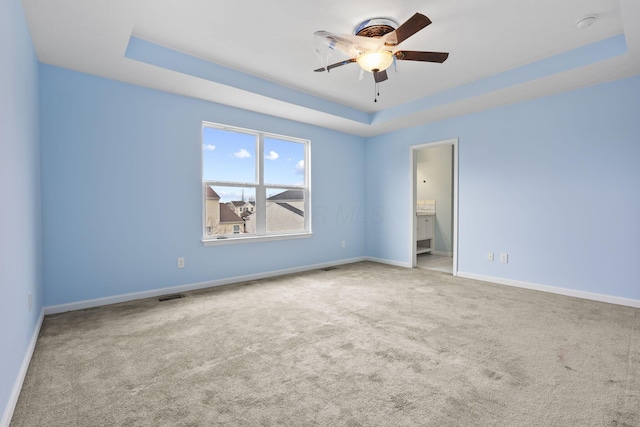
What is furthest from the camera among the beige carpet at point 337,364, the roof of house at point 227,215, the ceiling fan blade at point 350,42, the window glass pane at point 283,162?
the window glass pane at point 283,162

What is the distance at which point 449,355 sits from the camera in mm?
2234

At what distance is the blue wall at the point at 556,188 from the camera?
337 centimetres

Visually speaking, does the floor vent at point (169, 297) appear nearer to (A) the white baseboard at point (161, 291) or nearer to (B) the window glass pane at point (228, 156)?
(A) the white baseboard at point (161, 291)

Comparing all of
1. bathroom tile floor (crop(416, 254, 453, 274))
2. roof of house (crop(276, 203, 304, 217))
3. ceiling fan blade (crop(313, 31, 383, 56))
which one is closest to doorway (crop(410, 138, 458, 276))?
bathroom tile floor (crop(416, 254, 453, 274))

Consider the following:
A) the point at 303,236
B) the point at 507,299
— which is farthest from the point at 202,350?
the point at 507,299

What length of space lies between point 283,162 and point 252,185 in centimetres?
73

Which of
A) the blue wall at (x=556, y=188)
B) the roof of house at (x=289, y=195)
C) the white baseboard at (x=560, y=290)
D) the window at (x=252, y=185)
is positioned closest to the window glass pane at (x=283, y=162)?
the window at (x=252, y=185)

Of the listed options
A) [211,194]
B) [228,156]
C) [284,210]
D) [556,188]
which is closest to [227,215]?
[211,194]

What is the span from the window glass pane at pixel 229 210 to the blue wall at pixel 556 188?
315 cm

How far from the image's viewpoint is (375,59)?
2.60 m

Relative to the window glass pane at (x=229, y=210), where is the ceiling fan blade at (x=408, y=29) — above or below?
above

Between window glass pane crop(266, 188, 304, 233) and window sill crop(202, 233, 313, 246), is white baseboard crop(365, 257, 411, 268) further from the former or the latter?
window glass pane crop(266, 188, 304, 233)

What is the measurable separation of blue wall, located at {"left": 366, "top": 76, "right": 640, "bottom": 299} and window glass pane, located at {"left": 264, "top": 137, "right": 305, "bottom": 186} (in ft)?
7.23

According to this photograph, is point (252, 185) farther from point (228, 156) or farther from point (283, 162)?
point (283, 162)
